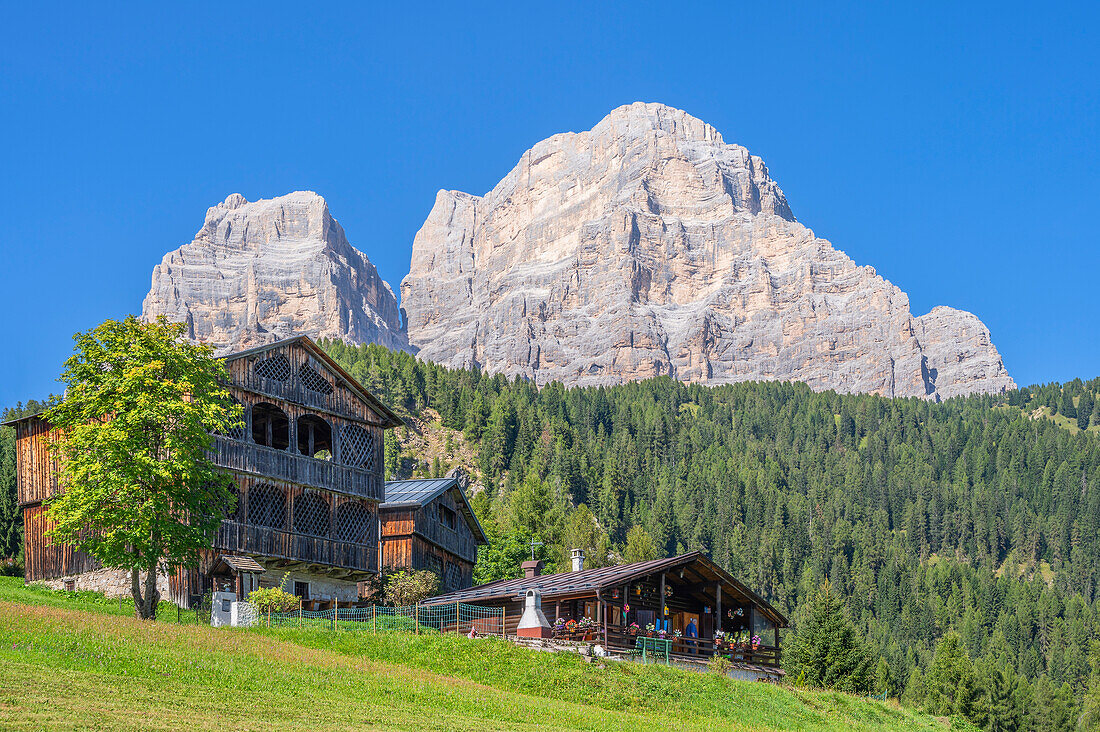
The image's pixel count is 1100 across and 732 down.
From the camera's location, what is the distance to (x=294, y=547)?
159 ft

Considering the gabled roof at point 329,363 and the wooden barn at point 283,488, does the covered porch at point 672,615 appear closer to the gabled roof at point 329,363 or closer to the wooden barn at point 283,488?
the wooden barn at point 283,488

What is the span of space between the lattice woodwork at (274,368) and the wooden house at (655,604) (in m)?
11.4

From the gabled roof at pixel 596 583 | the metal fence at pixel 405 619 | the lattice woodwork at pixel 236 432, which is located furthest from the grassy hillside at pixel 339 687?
the lattice woodwork at pixel 236 432

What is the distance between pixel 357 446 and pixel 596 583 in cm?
1666

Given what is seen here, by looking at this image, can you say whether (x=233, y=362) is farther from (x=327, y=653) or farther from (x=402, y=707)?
(x=402, y=707)

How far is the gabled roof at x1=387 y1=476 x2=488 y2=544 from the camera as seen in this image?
54844mm

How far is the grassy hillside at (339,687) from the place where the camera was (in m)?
22.2

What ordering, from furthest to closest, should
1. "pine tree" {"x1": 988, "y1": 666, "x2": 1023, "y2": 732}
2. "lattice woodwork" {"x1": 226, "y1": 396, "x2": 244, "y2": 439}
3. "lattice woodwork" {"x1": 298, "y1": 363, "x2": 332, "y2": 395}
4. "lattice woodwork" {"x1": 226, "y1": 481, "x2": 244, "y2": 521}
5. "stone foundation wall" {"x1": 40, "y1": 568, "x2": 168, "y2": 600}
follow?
"pine tree" {"x1": 988, "y1": 666, "x2": 1023, "y2": 732} < "lattice woodwork" {"x1": 298, "y1": 363, "x2": 332, "y2": 395} < "lattice woodwork" {"x1": 226, "y1": 396, "x2": 244, "y2": 439} < "lattice woodwork" {"x1": 226, "y1": 481, "x2": 244, "y2": 521} < "stone foundation wall" {"x1": 40, "y1": 568, "x2": 168, "y2": 600}

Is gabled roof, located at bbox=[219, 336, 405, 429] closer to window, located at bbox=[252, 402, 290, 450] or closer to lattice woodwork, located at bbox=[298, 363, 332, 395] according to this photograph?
lattice woodwork, located at bbox=[298, 363, 332, 395]

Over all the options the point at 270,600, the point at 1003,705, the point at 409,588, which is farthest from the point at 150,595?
the point at 1003,705

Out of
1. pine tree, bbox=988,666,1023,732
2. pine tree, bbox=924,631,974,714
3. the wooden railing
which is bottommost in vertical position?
pine tree, bbox=988,666,1023,732

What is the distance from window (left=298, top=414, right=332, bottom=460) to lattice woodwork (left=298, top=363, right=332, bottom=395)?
116cm

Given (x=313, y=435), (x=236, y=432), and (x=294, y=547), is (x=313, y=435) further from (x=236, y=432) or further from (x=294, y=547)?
(x=294, y=547)

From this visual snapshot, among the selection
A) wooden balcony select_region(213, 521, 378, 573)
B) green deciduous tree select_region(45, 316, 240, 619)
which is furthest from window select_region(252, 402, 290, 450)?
green deciduous tree select_region(45, 316, 240, 619)
